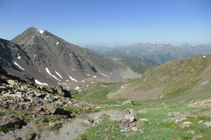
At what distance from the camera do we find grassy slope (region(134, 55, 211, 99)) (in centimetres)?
9330

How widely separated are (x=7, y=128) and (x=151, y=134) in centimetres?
1965

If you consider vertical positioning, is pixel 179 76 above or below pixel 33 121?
below

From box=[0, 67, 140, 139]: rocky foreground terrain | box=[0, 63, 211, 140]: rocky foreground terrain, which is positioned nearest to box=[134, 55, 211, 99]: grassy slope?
box=[0, 63, 211, 140]: rocky foreground terrain

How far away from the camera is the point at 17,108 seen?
78.3 feet

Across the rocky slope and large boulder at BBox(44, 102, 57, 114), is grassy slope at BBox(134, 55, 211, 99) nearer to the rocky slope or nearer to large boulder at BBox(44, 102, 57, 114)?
the rocky slope

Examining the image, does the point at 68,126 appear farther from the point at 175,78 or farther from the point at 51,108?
the point at 175,78

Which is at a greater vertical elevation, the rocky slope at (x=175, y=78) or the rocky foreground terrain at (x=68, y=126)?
the rocky foreground terrain at (x=68, y=126)

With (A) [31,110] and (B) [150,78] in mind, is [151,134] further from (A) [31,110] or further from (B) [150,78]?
(B) [150,78]

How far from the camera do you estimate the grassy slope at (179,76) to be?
3673 inches

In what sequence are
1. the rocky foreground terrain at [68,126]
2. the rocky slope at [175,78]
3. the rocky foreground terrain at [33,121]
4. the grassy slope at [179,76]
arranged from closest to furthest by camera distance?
the rocky foreground terrain at [68,126]
the rocky foreground terrain at [33,121]
the rocky slope at [175,78]
the grassy slope at [179,76]

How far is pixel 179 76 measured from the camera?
10688 centimetres

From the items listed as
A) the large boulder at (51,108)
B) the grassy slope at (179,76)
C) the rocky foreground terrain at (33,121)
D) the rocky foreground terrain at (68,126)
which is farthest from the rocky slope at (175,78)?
the large boulder at (51,108)

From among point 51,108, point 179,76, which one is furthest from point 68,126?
point 179,76

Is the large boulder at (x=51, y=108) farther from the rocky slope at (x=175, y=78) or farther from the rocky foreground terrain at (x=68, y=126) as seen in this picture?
the rocky slope at (x=175, y=78)
